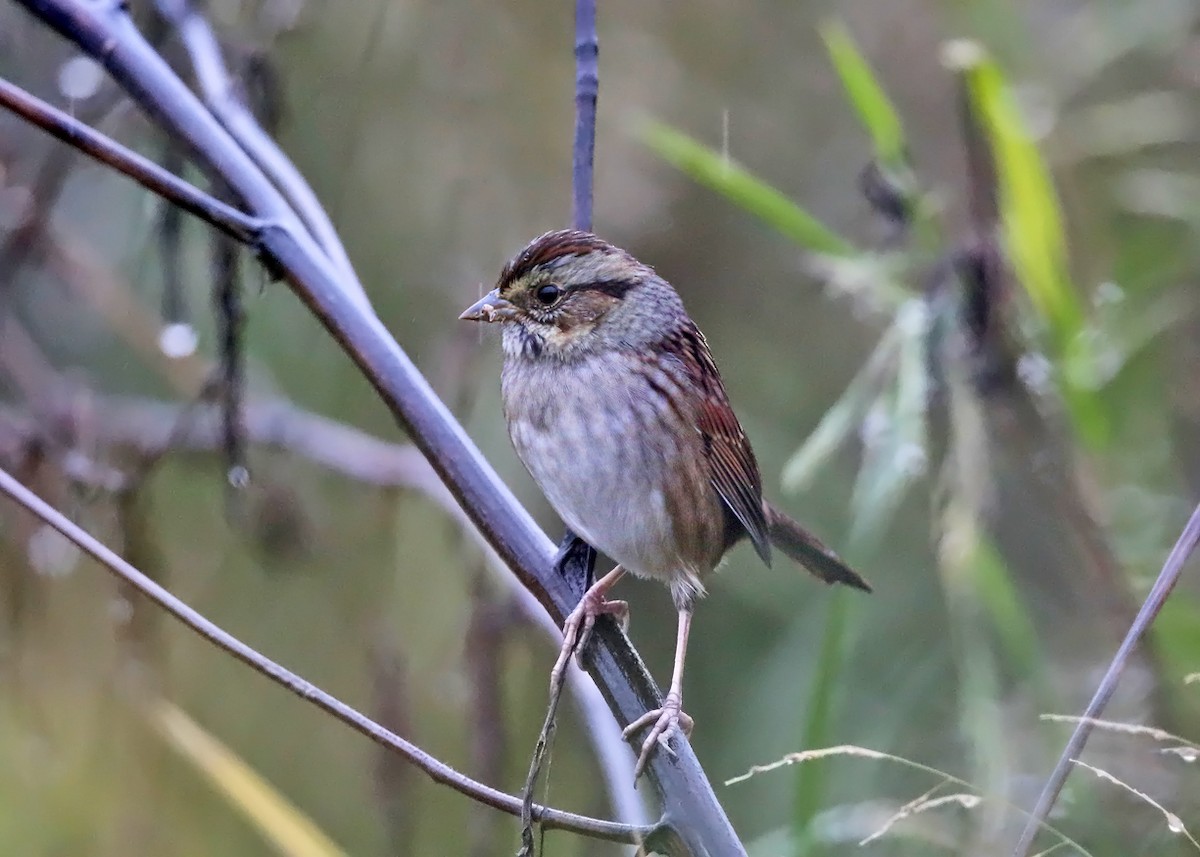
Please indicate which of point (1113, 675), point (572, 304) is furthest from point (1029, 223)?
point (1113, 675)

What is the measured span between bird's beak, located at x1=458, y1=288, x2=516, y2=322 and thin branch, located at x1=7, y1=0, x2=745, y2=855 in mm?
327

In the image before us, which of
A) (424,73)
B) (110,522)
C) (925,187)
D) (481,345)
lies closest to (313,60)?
(424,73)

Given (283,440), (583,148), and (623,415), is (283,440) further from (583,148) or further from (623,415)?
(583,148)

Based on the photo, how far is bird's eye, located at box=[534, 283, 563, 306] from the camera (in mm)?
1538

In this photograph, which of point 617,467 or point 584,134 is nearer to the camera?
point 584,134

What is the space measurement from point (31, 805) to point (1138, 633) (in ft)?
5.75

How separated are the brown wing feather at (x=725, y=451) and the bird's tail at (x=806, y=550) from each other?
0.21ft

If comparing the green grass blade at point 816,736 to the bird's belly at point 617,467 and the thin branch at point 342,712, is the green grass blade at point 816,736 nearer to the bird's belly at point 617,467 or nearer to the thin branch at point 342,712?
the bird's belly at point 617,467

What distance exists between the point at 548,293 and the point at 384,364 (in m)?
0.44

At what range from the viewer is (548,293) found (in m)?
1.55

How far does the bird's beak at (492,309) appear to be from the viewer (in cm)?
150

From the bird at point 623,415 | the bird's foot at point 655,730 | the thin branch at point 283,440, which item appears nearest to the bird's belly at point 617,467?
the bird at point 623,415

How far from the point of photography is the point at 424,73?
100 inches

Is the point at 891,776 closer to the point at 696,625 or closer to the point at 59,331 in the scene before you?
the point at 696,625
